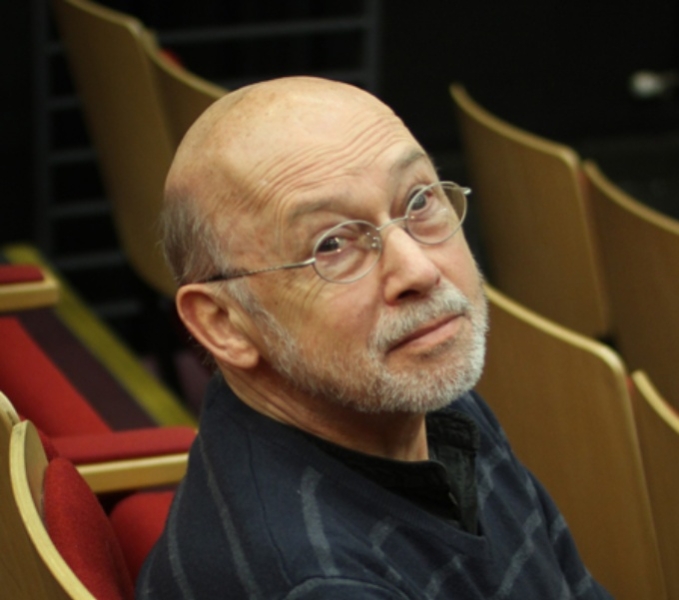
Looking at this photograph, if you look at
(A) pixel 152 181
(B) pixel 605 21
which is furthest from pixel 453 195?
(B) pixel 605 21

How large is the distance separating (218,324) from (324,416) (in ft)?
0.34

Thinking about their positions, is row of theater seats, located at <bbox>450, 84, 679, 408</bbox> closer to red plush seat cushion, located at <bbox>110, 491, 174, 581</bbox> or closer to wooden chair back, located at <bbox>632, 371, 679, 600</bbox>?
wooden chair back, located at <bbox>632, 371, 679, 600</bbox>

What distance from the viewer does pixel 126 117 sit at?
6.47 ft

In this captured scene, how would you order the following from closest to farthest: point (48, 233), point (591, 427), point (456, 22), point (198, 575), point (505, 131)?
1. point (198, 575)
2. point (591, 427)
3. point (505, 131)
4. point (48, 233)
5. point (456, 22)

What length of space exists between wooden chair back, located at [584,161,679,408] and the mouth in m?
0.70

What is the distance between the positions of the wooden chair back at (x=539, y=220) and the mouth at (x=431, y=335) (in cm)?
90

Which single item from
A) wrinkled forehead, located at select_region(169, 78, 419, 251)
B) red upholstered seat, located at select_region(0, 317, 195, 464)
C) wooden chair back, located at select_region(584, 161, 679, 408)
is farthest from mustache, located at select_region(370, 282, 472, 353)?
wooden chair back, located at select_region(584, 161, 679, 408)

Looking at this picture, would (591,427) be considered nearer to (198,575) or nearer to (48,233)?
(198,575)

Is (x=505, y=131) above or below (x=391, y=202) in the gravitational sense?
below

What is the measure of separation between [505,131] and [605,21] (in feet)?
5.90

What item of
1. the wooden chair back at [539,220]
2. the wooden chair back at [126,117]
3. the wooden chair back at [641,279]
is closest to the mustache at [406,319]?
the wooden chair back at [641,279]

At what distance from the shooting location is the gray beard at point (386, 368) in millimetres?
896

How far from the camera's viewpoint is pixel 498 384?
51.1 inches

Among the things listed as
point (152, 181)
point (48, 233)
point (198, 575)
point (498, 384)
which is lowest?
point (48, 233)
